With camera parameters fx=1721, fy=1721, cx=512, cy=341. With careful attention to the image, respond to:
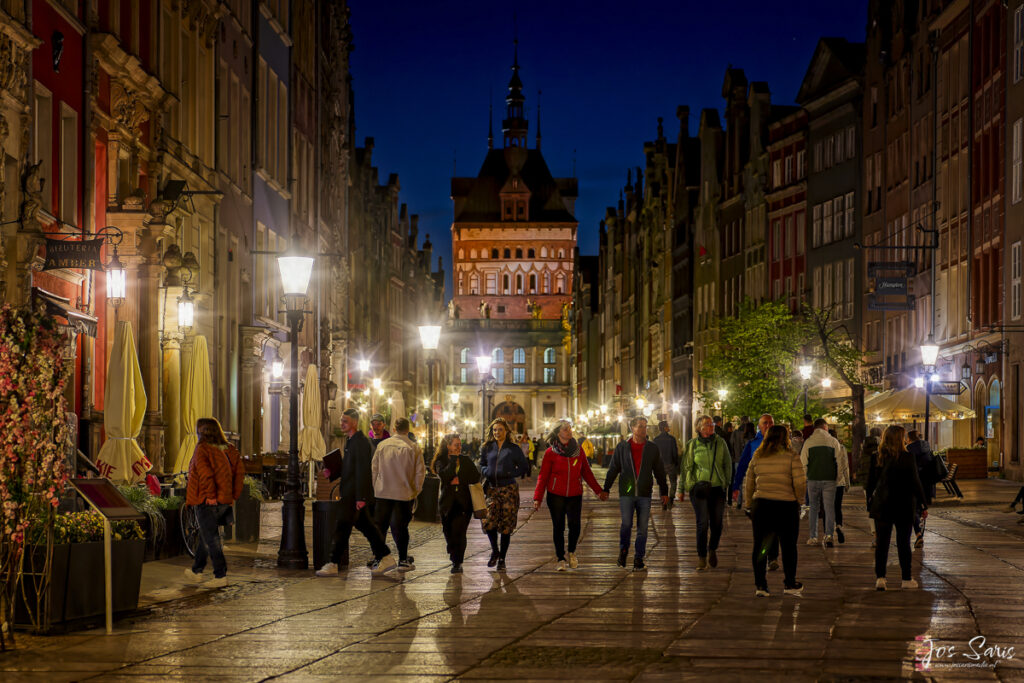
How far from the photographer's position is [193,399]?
24141 mm

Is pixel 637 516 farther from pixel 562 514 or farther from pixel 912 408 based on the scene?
pixel 912 408

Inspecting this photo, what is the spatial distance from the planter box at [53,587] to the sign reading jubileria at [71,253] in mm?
9994

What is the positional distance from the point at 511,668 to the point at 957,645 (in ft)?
11.2

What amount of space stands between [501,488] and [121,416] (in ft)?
15.6

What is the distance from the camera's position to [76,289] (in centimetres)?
2558

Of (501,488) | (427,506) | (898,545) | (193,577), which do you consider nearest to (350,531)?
(501,488)

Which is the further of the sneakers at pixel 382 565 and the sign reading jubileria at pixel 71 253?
Result: the sign reading jubileria at pixel 71 253

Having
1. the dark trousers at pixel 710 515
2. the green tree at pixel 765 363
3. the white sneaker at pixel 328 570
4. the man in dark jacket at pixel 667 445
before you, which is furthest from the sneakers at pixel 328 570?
the green tree at pixel 765 363

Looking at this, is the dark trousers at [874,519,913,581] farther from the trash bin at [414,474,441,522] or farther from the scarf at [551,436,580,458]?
the trash bin at [414,474,441,522]

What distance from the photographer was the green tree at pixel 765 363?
53.6 meters

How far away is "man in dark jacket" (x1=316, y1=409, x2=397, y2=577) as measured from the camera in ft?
62.4

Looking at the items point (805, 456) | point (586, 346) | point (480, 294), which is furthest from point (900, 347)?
point (480, 294)

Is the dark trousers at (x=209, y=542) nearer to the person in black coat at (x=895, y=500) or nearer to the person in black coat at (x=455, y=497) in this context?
the person in black coat at (x=455, y=497)

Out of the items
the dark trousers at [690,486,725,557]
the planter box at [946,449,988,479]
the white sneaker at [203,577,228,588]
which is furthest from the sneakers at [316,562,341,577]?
the planter box at [946,449,988,479]
